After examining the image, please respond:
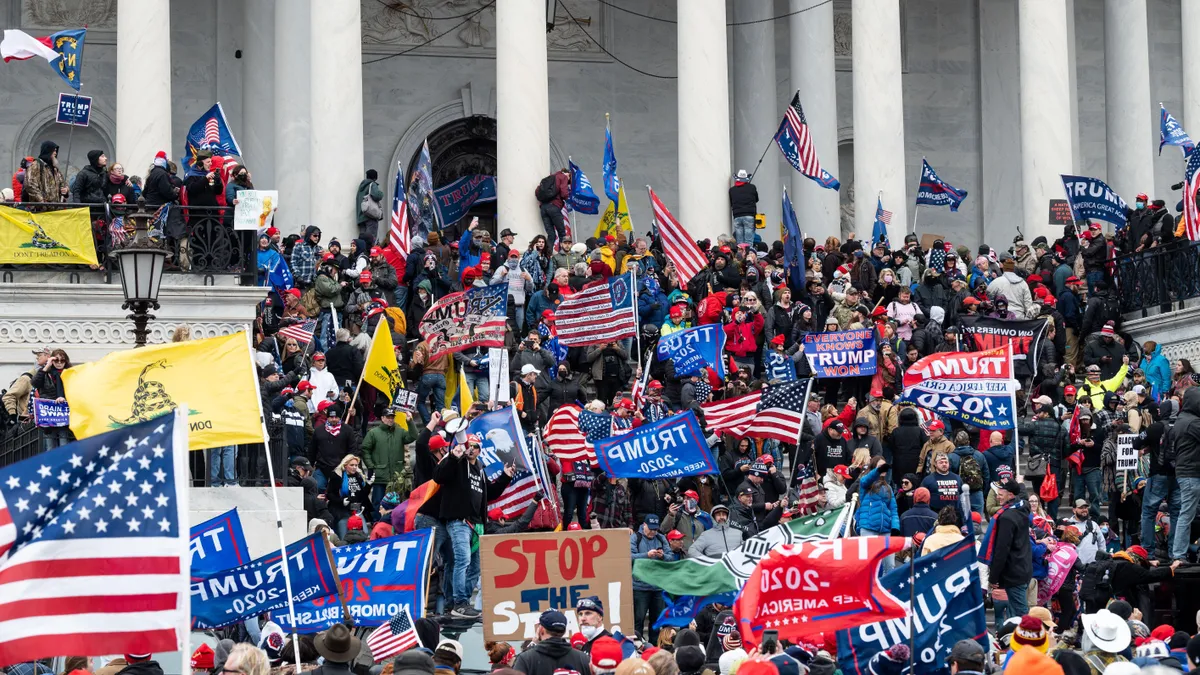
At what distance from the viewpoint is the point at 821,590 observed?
15.1 meters

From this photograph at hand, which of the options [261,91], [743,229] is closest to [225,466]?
[743,229]

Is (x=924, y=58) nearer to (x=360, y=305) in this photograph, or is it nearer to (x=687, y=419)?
(x=360, y=305)

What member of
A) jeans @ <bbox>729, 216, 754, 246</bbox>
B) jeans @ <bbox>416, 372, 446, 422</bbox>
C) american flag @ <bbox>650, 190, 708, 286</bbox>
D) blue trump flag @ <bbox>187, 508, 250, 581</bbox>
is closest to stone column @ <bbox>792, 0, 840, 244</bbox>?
jeans @ <bbox>729, 216, 754, 246</bbox>

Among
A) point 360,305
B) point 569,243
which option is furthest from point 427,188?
point 360,305

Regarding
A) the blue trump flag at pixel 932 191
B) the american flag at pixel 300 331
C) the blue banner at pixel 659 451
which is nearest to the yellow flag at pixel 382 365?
the american flag at pixel 300 331

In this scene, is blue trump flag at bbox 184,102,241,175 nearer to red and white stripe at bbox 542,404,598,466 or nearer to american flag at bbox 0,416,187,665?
red and white stripe at bbox 542,404,598,466

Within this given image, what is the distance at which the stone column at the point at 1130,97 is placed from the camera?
44875 millimetres

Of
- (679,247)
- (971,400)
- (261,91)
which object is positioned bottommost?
(971,400)

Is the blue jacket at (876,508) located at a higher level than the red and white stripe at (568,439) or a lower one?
lower

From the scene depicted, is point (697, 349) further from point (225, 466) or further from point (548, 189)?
point (548, 189)

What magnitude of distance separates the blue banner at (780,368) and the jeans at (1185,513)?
6094 millimetres

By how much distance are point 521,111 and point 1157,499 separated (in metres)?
15.3

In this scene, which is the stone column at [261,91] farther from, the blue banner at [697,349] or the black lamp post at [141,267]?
the black lamp post at [141,267]

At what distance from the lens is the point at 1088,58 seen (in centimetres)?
4988
